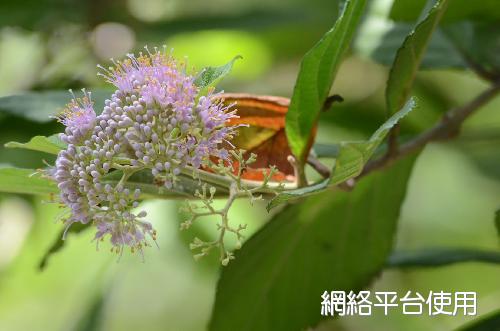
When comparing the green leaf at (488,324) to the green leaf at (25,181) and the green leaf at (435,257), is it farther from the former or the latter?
the green leaf at (25,181)

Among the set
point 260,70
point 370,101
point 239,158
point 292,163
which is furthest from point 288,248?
point 260,70

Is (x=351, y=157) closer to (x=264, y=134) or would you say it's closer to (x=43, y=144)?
(x=264, y=134)

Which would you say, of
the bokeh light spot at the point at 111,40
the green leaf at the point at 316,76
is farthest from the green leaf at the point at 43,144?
the bokeh light spot at the point at 111,40

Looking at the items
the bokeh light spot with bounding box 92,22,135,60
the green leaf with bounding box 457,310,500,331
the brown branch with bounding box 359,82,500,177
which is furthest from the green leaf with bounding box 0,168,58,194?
the bokeh light spot with bounding box 92,22,135,60

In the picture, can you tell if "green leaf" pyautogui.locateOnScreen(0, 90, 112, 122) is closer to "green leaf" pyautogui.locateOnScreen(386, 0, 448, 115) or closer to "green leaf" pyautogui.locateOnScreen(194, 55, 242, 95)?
"green leaf" pyautogui.locateOnScreen(194, 55, 242, 95)

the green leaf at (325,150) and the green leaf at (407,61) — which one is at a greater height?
the green leaf at (407,61)
